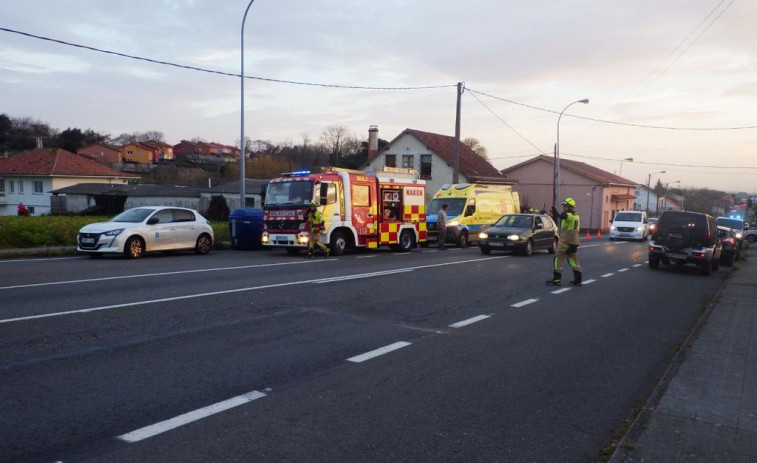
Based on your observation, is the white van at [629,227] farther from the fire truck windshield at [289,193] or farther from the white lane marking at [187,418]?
the white lane marking at [187,418]

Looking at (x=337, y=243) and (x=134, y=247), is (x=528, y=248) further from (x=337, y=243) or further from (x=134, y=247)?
(x=134, y=247)

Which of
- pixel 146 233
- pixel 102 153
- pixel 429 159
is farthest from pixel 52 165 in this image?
pixel 146 233

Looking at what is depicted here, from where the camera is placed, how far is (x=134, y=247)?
54.9ft

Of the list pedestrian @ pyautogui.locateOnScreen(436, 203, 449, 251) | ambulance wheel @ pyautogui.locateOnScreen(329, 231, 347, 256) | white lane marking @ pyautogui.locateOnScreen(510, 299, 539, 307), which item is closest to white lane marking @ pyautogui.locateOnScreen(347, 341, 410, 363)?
white lane marking @ pyautogui.locateOnScreen(510, 299, 539, 307)

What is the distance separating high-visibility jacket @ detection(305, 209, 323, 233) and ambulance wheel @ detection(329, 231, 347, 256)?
1.03 m

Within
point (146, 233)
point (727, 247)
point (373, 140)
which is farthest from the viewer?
point (373, 140)

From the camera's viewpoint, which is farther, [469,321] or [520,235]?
[520,235]

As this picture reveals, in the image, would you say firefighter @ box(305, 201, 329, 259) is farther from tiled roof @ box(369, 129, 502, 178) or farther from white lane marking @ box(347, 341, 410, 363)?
tiled roof @ box(369, 129, 502, 178)

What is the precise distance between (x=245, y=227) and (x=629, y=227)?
2300 cm

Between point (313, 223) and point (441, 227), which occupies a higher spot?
point (313, 223)

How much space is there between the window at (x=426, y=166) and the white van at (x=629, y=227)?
1649 centimetres

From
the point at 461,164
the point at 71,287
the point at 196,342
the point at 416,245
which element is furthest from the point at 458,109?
the point at 196,342

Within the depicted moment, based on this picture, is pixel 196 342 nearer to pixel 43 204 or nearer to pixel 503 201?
pixel 503 201

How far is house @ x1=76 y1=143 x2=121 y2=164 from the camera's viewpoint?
84.6 meters
